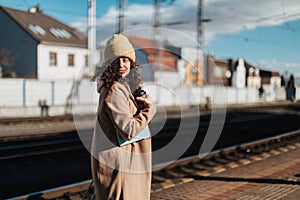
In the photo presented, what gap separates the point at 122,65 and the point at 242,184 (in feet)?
15.7

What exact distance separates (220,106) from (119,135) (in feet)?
3.37

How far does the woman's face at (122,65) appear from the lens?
2422 mm

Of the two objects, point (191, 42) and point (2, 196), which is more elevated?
point (191, 42)

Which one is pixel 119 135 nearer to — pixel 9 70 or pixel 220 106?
pixel 220 106

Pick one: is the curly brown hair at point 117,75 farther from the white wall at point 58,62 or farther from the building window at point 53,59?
the building window at point 53,59

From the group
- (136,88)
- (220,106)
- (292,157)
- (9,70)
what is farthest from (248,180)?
(9,70)

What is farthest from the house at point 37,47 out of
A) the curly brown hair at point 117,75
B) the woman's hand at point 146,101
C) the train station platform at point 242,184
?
the woman's hand at point 146,101

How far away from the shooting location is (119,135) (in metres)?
2.38

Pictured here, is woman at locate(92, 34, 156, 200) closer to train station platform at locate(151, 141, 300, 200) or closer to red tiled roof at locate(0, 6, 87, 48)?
train station platform at locate(151, 141, 300, 200)

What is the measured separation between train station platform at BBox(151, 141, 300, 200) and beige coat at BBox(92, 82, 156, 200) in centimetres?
345

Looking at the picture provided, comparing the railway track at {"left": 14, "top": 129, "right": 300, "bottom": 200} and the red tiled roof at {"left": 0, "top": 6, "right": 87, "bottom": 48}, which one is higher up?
the red tiled roof at {"left": 0, "top": 6, "right": 87, "bottom": 48}

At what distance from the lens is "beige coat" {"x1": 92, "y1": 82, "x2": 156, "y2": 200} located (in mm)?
2322

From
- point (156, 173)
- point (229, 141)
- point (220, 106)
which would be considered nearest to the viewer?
point (220, 106)

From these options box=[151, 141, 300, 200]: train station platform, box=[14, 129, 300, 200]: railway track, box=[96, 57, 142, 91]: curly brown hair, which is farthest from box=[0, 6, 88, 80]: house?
box=[96, 57, 142, 91]: curly brown hair
